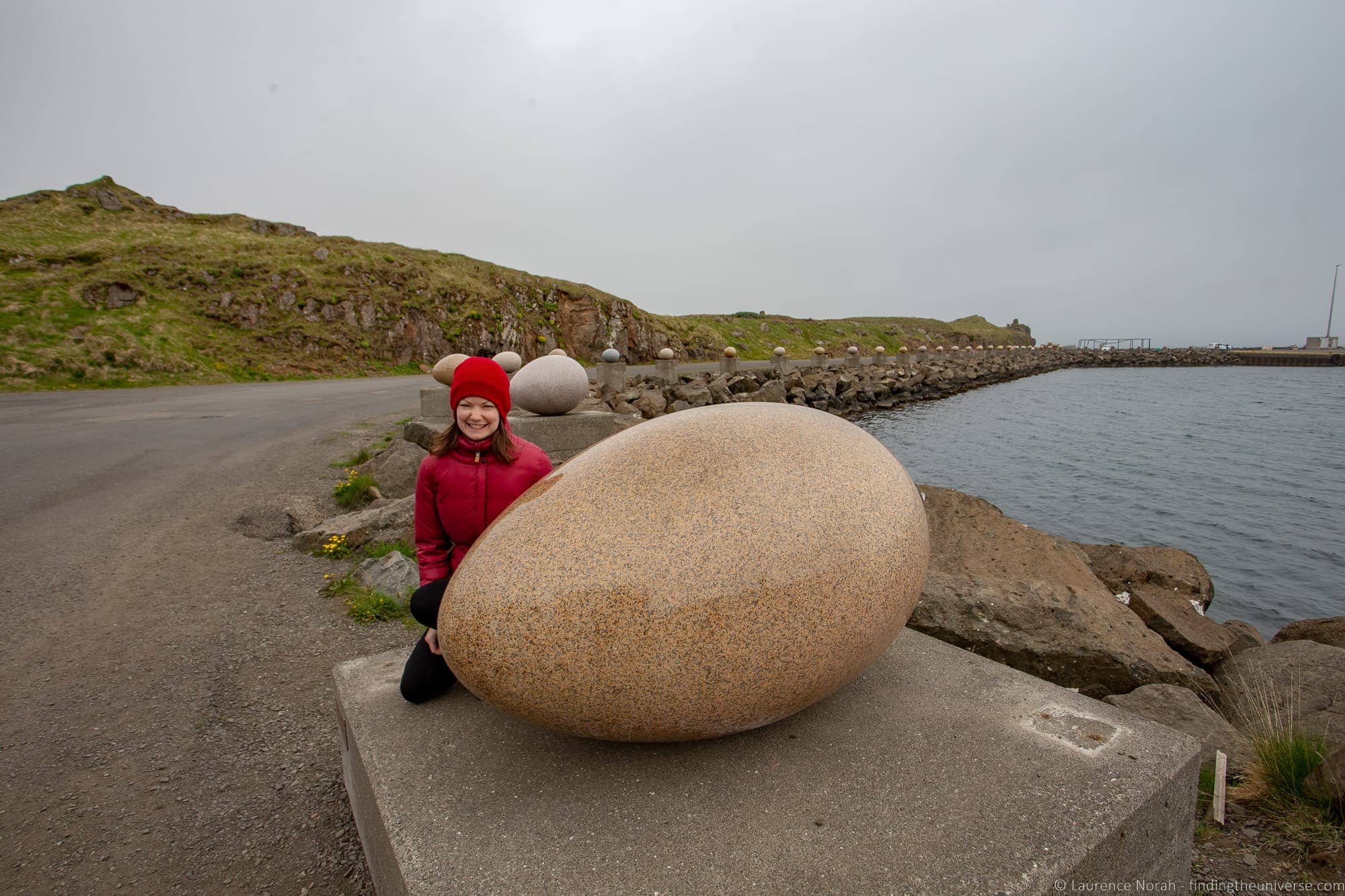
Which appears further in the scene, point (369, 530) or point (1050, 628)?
point (369, 530)

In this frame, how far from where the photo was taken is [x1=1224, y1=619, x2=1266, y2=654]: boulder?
19.5 feet

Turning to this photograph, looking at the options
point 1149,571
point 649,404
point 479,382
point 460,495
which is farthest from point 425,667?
point 649,404

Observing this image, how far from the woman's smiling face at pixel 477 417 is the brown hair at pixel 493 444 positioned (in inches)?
1.2

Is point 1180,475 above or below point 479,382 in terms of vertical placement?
below

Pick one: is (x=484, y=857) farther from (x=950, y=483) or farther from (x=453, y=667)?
(x=950, y=483)

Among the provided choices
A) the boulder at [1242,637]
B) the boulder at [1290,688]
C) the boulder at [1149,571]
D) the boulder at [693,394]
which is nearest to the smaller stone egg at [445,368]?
the boulder at [1149,571]

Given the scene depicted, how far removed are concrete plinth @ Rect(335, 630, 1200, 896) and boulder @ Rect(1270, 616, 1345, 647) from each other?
15.0 ft

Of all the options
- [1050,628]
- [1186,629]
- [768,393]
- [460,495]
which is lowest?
[1186,629]

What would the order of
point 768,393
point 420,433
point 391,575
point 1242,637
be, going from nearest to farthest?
point 391,575 < point 1242,637 < point 420,433 < point 768,393

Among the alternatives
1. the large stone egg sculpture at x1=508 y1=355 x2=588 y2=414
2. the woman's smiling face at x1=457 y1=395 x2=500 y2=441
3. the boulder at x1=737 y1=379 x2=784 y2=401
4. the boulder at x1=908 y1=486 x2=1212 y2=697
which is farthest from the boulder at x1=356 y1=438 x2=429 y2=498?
the boulder at x1=737 y1=379 x2=784 y2=401

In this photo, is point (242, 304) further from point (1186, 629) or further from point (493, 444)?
point (1186, 629)

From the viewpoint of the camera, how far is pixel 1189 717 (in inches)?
154

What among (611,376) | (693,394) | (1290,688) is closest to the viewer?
(1290,688)

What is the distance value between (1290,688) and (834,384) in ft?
85.9
